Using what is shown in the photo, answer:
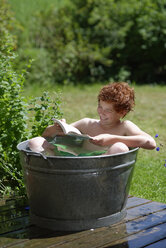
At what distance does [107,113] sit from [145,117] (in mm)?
3263

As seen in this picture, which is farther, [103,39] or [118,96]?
[103,39]

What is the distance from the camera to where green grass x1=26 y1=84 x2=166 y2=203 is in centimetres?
327

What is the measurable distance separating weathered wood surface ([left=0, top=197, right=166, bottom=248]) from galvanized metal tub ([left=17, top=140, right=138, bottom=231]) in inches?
2.7

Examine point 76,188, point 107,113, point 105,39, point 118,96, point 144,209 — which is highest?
point 105,39

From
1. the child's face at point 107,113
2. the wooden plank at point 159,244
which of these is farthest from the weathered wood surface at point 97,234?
the child's face at point 107,113

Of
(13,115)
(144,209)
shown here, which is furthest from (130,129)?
(13,115)

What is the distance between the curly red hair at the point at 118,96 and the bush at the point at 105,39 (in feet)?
18.7

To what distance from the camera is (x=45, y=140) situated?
2.58m

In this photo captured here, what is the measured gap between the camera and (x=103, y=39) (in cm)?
873

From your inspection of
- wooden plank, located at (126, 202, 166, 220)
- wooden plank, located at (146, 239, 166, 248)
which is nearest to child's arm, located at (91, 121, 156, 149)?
wooden plank, located at (126, 202, 166, 220)

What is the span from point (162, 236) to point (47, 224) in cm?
68

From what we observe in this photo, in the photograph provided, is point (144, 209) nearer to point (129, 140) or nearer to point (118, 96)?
point (129, 140)

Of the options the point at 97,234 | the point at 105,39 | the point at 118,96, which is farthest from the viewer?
the point at 105,39

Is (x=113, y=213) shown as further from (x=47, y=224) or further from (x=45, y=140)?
(x=45, y=140)
